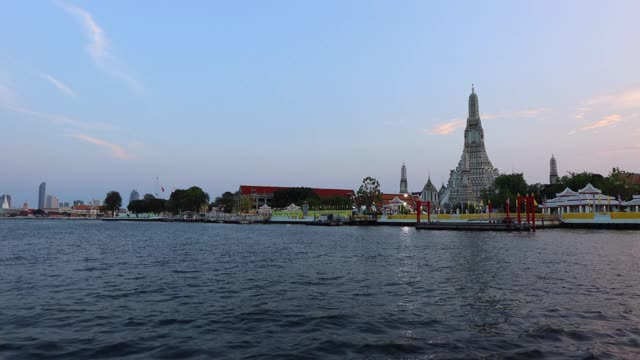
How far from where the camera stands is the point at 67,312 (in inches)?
683

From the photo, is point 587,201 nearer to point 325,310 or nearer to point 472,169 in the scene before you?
point 325,310

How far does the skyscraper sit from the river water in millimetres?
149239

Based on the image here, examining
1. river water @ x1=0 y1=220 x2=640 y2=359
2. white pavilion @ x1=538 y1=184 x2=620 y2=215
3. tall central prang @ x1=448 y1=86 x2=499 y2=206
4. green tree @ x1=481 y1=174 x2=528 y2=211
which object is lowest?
river water @ x1=0 y1=220 x2=640 y2=359

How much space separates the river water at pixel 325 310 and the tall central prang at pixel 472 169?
14928 cm

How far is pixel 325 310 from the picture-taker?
56.7 feet

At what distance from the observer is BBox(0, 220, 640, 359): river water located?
12.5 m

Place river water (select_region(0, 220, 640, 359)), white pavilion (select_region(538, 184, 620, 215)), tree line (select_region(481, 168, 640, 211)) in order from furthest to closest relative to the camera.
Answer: tree line (select_region(481, 168, 640, 211))
white pavilion (select_region(538, 184, 620, 215))
river water (select_region(0, 220, 640, 359))

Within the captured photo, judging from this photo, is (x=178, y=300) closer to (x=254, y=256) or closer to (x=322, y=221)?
(x=254, y=256)

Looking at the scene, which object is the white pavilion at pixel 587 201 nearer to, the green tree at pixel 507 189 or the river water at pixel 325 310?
the green tree at pixel 507 189

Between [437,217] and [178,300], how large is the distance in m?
89.9

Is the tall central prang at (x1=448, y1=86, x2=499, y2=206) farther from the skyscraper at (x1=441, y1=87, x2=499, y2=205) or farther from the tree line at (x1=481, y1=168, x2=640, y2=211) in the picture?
the tree line at (x1=481, y1=168, x2=640, y2=211)

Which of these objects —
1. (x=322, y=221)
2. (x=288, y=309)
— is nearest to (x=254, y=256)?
(x=288, y=309)

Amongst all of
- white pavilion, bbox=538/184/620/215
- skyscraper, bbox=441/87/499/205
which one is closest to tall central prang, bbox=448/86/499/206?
skyscraper, bbox=441/87/499/205

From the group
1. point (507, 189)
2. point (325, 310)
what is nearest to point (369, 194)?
point (507, 189)
